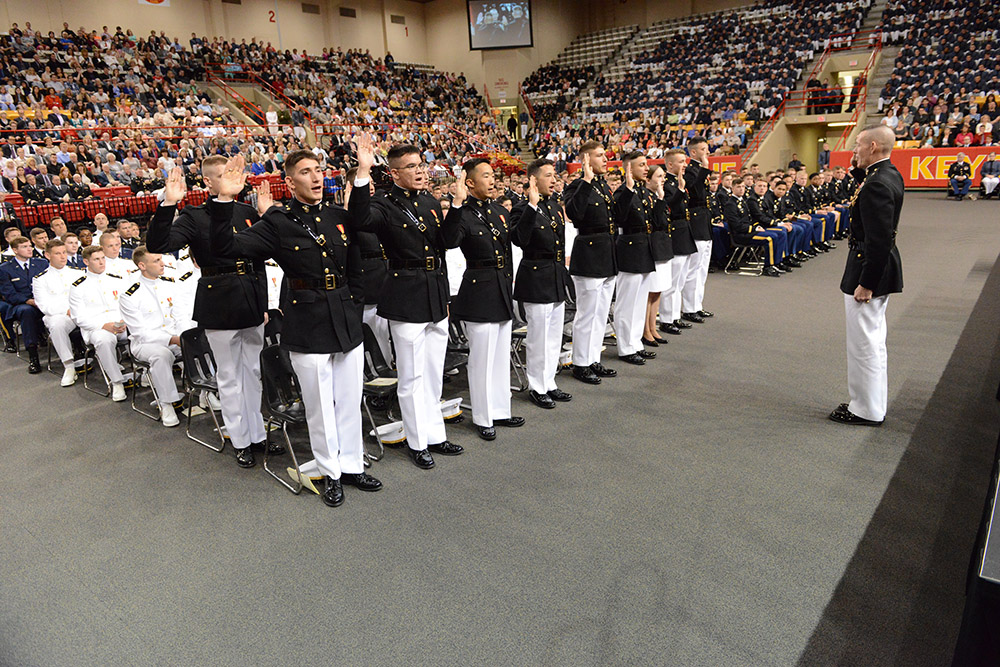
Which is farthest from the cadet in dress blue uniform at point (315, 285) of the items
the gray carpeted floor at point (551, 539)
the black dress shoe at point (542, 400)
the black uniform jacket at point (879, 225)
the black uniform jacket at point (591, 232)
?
the black uniform jacket at point (879, 225)

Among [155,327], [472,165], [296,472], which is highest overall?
[472,165]

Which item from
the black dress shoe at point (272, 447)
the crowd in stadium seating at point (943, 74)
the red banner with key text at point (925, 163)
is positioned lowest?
the black dress shoe at point (272, 447)

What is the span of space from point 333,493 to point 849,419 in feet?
10.6

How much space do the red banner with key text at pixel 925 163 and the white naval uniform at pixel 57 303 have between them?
1658cm

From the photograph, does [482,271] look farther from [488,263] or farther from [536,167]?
[536,167]

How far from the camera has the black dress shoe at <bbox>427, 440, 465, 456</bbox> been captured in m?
4.05

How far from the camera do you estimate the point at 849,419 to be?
420cm

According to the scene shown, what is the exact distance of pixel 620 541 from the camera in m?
3.06

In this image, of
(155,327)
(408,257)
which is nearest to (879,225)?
(408,257)

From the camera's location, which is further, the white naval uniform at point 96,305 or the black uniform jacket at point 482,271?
Answer: the white naval uniform at point 96,305

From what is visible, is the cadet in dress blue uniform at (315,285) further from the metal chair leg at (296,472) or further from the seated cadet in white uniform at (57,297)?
the seated cadet in white uniform at (57,297)

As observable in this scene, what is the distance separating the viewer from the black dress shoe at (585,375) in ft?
17.0

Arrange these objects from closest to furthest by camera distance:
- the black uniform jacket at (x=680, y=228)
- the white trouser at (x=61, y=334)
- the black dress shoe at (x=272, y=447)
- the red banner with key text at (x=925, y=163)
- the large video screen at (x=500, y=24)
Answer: the black dress shoe at (x=272, y=447)
the white trouser at (x=61, y=334)
the black uniform jacket at (x=680, y=228)
the red banner with key text at (x=925, y=163)
the large video screen at (x=500, y=24)

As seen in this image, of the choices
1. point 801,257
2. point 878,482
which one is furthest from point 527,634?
point 801,257
